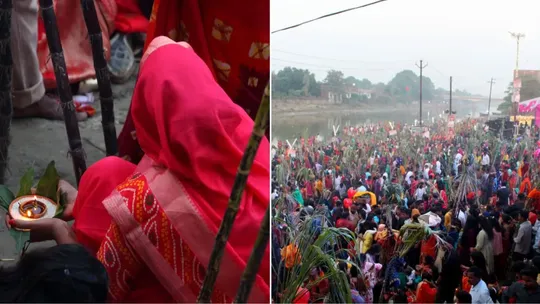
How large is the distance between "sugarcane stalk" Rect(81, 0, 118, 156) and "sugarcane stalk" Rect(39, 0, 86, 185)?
6 centimetres

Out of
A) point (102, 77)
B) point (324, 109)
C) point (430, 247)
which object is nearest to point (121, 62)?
point (102, 77)

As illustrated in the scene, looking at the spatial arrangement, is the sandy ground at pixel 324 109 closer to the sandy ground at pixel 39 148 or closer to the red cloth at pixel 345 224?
the red cloth at pixel 345 224

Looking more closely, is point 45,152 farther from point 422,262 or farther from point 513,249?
point 513,249

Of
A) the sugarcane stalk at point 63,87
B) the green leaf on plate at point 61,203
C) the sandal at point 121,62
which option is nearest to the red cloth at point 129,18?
the sandal at point 121,62

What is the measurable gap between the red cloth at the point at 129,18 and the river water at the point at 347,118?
37cm

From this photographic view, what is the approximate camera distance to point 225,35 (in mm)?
1337

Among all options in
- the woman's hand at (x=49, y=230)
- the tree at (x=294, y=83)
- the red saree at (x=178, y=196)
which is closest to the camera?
the red saree at (x=178, y=196)

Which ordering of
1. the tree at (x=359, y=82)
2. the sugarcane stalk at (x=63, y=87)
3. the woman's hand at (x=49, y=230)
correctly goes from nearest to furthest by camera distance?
the woman's hand at (x=49, y=230) → the sugarcane stalk at (x=63, y=87) → the tree at (x=359, y=82)

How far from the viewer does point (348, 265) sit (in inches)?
63.8

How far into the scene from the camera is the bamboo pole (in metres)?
1.26

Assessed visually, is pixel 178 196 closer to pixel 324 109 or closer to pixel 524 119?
pixel 324 109

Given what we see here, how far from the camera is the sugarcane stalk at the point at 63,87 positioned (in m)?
1.30

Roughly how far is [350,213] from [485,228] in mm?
386

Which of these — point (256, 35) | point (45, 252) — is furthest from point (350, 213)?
point (45, 252)
